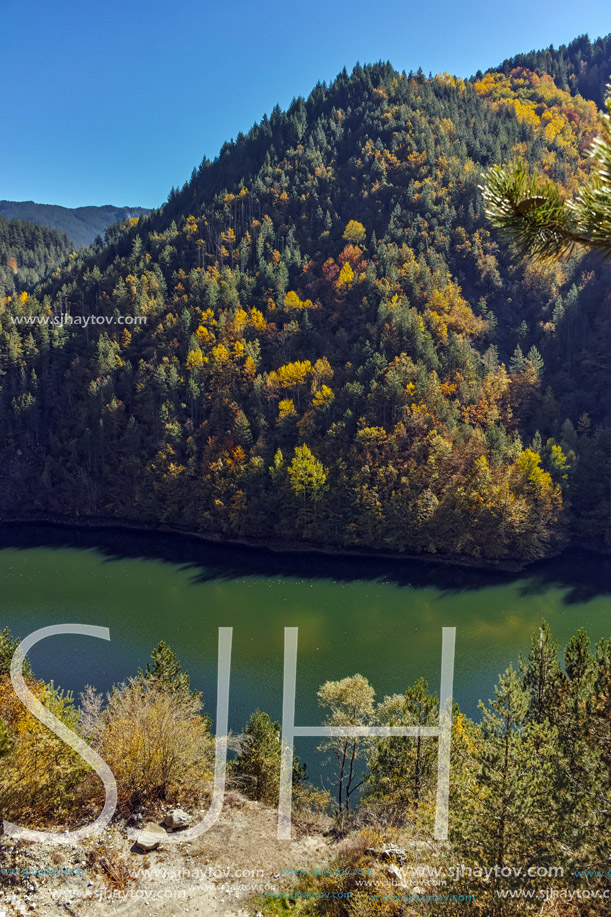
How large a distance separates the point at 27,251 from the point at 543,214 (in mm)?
150091

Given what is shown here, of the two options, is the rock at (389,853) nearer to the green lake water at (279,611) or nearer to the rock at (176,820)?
the rock at (176,820)

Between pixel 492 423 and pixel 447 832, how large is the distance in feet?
160

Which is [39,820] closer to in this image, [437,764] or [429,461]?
[437,764]

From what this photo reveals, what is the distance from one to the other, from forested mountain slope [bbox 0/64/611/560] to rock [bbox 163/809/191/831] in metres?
40.5

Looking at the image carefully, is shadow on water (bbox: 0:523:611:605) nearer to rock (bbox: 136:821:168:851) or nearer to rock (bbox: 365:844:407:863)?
rock (bbox: 365:844:407:863)

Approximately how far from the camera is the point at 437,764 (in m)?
18.7

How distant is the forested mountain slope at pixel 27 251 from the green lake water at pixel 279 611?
80.2 m

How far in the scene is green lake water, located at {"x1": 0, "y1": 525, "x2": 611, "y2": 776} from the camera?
3169cm

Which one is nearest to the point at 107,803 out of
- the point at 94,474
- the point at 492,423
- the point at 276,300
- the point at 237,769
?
the point at 237,769

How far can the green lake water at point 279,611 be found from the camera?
31.7 metres

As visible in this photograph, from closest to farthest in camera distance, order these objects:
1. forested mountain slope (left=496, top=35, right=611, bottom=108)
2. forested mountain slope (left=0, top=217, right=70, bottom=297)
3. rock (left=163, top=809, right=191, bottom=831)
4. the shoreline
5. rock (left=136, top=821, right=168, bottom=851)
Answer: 1. rock (left=136, top=821, right=168, bottom=851)
2. rock (left=163, top=809, right=191, bottom=831)
3. the shoreline
4. forested mountain slope (left=496, top=35, right=611, bottom=108)
5. forested mountain slope (left=0, top=217, right=70, bottom=297)

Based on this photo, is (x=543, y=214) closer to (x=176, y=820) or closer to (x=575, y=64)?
(x=176, y=820)

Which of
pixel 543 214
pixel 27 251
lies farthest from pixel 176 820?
pixel 27 251

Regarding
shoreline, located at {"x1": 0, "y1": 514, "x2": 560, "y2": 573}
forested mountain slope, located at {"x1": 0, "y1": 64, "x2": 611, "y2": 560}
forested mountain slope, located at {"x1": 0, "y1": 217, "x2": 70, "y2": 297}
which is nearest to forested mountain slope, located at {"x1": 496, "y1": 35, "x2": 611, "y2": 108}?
forested mountain slope, located at {"x1": 0, "y1": 64, "x2": 611, "y2": 560}
